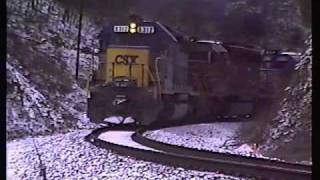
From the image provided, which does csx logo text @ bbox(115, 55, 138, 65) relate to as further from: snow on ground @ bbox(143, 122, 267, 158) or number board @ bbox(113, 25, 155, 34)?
snow on ground @ bbox(143, 122, 267, 158)

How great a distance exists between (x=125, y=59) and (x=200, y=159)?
0.35m

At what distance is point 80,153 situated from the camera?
1.56 metres

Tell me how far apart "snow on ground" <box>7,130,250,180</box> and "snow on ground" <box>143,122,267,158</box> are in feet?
0.25

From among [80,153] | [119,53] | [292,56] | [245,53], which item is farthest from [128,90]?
[292,56]

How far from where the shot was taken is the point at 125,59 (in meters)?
1.57

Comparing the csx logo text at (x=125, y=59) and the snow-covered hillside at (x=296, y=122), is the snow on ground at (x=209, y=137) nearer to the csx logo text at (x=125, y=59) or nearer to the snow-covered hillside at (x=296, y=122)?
the snow-covered hillside at (x=296, y=122)

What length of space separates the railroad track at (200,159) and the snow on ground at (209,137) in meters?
0.02

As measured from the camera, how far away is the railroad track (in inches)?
55.0

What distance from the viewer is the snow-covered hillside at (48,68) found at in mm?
1558

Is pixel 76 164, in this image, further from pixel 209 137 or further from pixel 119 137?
pixel 209 137

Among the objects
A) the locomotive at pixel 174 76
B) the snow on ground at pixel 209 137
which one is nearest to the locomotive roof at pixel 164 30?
the locomotive at pixel 174 76

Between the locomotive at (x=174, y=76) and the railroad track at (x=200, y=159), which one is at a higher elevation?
the locomotive at (x=174, y=76)

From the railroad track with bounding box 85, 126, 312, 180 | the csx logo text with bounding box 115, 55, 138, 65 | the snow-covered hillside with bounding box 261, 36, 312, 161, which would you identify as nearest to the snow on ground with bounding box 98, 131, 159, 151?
the railroad track with bounding box 85, 126, 312, 180

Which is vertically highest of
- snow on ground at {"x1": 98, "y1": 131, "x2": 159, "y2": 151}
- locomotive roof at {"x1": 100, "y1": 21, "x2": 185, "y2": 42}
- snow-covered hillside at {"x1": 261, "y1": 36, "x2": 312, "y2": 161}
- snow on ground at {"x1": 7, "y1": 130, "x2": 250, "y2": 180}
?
locomotive roof at {"x1": 100, "y1": 21, "x2": 185, "y2": 42}
